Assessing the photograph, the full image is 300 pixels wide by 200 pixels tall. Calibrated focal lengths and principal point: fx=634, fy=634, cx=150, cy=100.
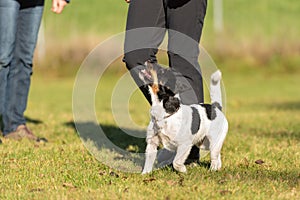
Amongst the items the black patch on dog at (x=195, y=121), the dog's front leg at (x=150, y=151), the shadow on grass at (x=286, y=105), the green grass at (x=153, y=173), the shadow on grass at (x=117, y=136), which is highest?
the black patch on dog at (x=195, y=121)

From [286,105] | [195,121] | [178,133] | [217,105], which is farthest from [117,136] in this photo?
[286,105]

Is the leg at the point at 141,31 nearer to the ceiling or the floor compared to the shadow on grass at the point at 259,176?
nearer to the ceiling

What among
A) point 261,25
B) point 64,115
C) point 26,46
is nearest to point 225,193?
point 26,46

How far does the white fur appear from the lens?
455 centimetres

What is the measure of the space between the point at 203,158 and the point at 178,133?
109 cm

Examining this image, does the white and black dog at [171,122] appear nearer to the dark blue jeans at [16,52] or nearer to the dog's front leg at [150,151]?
the dog's front leg at [150,151]

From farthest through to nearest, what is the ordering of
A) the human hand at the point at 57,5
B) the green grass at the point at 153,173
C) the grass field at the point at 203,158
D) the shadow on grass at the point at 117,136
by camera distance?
the shadow on grass at the point at 117,136 < the human hand at the point at 57,5 < the grass field at the point at 203,158 < the green grass at the point at 153,173

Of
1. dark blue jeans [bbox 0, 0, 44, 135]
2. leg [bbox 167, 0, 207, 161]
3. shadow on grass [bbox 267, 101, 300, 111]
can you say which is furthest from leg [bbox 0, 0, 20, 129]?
shadow on grass [bbox 267, 101, 300, 111]

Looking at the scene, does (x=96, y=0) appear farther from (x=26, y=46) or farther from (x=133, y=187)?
(x=133, y=187)

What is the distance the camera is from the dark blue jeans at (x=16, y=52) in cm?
623

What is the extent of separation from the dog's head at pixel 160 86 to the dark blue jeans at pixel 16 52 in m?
2.17

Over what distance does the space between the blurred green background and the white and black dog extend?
15.2 meters

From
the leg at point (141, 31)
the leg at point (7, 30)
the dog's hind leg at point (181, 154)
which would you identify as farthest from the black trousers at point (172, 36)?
the leg at point (7, 30)

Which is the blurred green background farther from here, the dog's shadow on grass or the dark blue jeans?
the dark blue jeans
